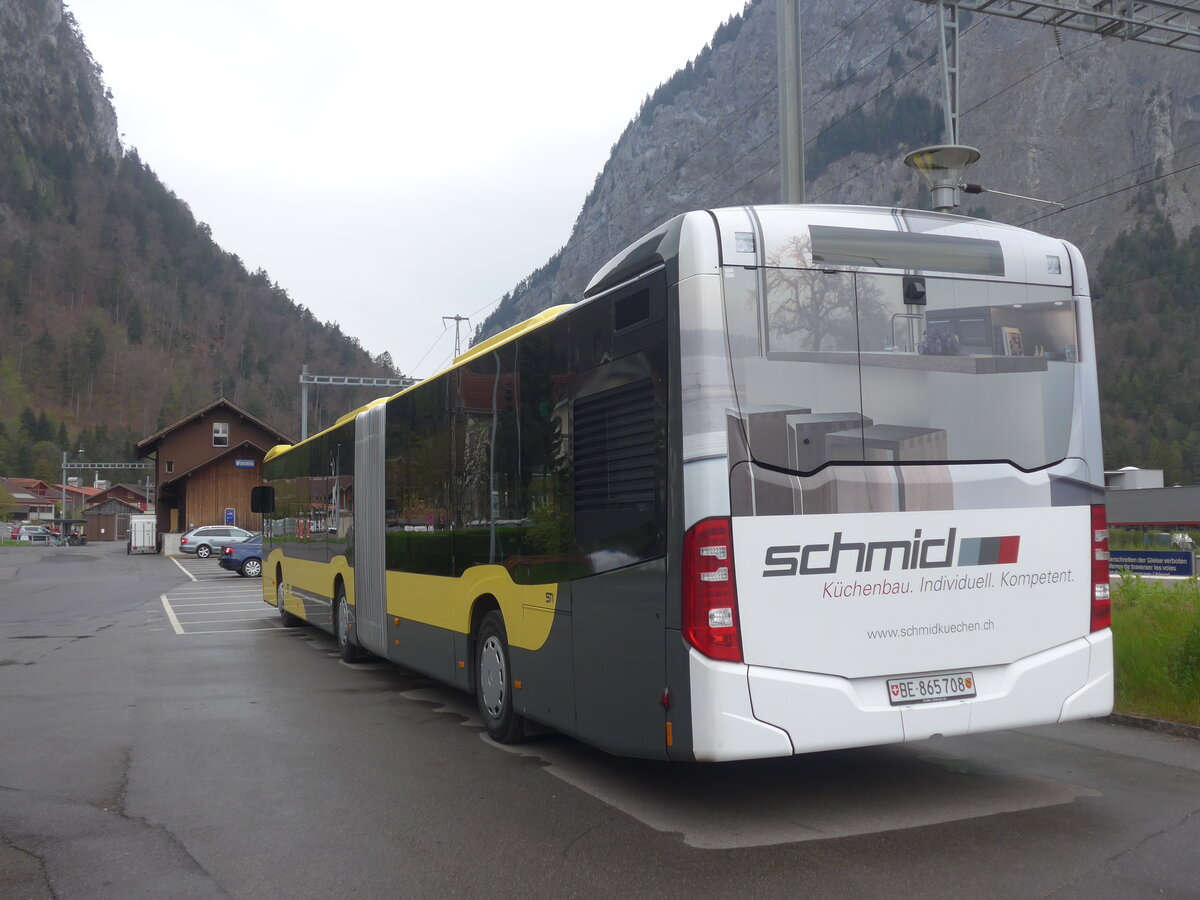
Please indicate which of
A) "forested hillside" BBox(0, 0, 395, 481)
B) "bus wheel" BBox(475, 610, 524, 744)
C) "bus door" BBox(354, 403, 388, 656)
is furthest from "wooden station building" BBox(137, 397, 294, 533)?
"forested hillside" BBox(0, 0, 395, 481)

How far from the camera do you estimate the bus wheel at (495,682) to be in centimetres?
771

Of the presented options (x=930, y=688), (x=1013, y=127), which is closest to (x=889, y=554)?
(x=930, y=688)

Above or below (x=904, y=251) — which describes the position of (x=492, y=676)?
below

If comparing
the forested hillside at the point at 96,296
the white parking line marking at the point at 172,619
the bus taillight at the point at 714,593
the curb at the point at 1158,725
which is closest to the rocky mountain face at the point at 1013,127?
the forested hillside at the point at 96,296

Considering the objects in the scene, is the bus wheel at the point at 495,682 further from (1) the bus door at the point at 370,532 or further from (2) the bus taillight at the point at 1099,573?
(2) the bus taillight at the point at 1099,573

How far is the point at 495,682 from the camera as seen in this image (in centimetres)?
795

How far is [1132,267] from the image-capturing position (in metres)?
110

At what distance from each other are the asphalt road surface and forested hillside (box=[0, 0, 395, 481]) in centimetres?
13702

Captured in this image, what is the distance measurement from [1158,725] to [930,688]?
3.12 metres

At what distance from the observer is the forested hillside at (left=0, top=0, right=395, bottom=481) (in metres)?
157

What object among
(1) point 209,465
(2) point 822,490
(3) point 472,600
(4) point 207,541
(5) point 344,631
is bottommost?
(5) point 344,631

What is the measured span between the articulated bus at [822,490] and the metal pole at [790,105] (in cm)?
565

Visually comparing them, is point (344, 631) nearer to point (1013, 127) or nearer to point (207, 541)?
point (207, 541)

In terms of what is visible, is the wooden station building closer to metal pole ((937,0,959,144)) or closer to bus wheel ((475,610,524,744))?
metal pole ((937,0,959,144))
